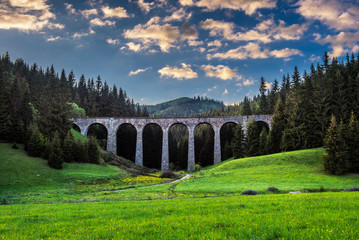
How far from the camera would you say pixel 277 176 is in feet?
102

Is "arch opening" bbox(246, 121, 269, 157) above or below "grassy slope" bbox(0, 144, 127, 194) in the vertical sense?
above

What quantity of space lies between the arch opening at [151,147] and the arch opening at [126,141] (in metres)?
5.15

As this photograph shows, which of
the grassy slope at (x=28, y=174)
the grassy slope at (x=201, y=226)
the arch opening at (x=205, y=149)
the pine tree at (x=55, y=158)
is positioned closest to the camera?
the grassy slope at (x=201, y=226)

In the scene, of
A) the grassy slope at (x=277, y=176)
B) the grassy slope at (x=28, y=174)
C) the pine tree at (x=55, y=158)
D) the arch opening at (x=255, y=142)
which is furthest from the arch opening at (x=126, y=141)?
the grassy slope at (x=277, y=176)

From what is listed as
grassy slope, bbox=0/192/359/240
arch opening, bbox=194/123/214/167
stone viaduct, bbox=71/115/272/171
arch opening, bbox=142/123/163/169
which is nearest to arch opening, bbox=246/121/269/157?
stone viaduct, bbox=71/115/272/171

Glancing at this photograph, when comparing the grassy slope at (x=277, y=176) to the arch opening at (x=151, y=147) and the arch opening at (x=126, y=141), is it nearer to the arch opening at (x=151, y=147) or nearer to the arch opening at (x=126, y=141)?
the arch opening at (x=151, y=147)

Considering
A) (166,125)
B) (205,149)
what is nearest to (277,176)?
(166,125)

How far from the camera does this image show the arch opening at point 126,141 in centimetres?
9231

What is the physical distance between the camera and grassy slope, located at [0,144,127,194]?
2641 centimetres

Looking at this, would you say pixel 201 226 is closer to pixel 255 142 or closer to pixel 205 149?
pixel 255 142

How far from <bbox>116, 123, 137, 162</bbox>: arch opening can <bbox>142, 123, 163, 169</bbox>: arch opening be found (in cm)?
515

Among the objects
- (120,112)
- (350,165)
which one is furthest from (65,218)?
(120,112)

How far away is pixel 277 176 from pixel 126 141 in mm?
72536

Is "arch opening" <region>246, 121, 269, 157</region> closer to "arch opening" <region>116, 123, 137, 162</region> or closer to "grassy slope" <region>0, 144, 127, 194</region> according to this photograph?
"grassy slope" <region>0, 144, 127, 194</region>
